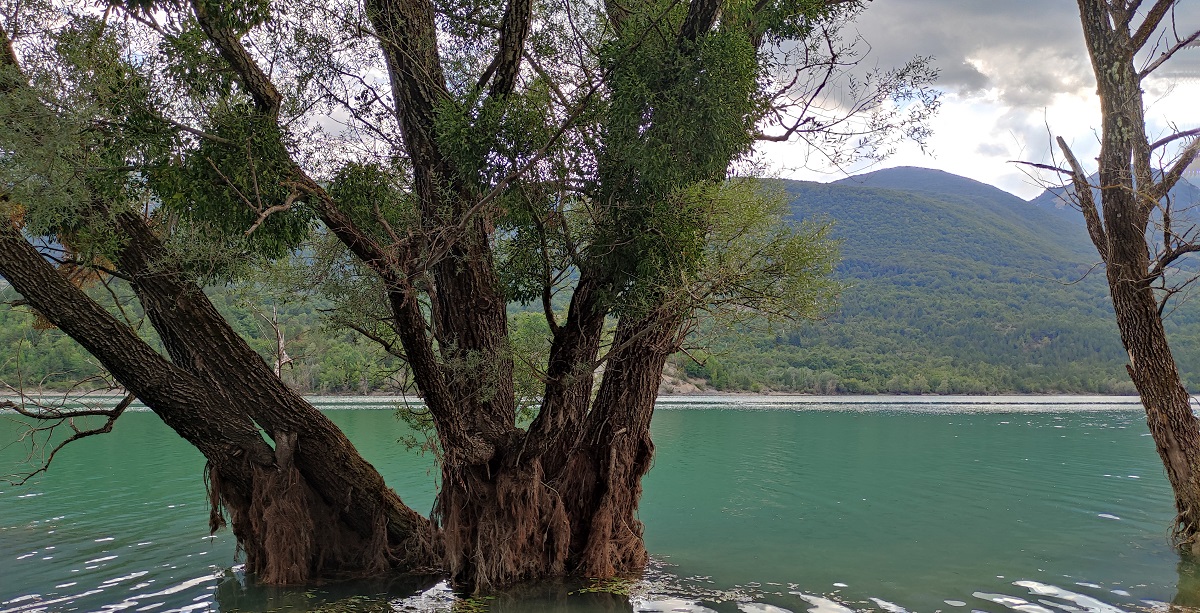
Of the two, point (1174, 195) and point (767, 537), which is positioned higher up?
point (1174, 195)

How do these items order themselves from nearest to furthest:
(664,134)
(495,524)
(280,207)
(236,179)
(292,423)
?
(280,207), (236,179), (664,134), (495,524), (292,423)

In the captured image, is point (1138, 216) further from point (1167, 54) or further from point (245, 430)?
point (245, 430)

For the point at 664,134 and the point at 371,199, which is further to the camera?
the point at 371,199

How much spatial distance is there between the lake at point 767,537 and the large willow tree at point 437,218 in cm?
101

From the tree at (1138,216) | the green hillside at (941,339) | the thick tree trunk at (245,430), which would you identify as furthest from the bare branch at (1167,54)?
the green hillside at (941,339)

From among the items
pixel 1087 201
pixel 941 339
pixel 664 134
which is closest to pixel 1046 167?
pixel 1087 201

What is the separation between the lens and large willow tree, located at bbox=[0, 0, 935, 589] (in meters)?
6.89

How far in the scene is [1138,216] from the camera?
35.4ft

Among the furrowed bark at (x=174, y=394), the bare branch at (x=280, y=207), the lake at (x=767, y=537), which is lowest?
the lake at (x=767, y=537)

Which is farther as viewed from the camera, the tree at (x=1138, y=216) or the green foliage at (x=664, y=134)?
the tree at (x=1138, y=216)

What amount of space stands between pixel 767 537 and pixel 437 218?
321 inches

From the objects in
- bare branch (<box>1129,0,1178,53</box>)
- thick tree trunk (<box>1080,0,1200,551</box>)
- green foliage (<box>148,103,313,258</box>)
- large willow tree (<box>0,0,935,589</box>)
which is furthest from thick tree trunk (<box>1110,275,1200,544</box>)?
green foliage (<box>148,103,313,258</box>)

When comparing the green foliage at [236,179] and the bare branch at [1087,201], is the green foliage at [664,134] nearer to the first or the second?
the green foliage at [236,179]

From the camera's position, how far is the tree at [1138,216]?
10469 millimetres
